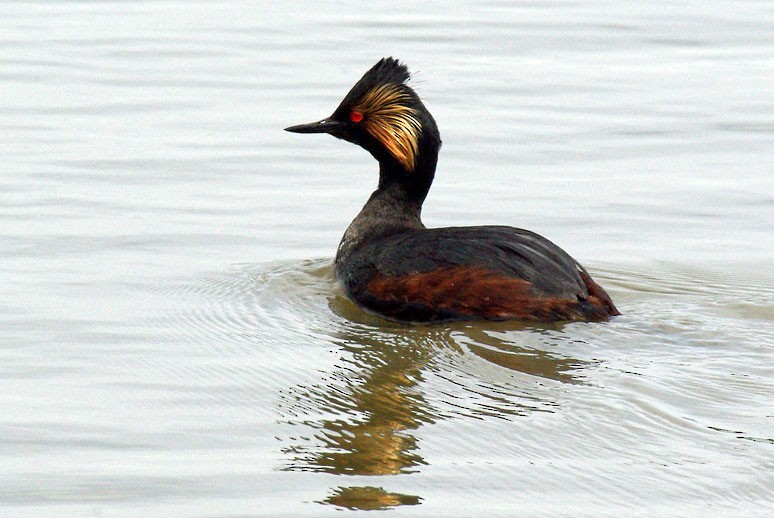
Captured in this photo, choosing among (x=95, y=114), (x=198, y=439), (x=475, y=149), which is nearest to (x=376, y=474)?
(x=198, y=439)

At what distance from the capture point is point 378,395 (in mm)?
6281

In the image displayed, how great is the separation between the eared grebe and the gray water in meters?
0.16

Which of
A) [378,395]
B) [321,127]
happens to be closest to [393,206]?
[321,127]

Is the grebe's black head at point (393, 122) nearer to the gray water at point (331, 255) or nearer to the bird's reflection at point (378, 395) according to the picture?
the gray water at point (331, 255)

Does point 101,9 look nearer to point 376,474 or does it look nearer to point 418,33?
point 418,33

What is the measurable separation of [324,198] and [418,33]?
4.98 meters

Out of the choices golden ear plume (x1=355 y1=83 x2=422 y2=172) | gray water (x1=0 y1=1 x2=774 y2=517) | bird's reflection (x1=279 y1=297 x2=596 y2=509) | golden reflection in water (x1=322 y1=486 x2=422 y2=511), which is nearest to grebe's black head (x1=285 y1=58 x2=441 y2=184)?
golden ear plume (x1=355 y1=83 x2=422 y2=172)

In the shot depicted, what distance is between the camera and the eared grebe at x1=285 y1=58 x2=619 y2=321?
739cm

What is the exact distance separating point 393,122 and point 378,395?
2.51 metres

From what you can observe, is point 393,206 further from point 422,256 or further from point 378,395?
point 378,395

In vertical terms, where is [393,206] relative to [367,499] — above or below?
above

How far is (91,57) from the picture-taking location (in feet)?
44.5

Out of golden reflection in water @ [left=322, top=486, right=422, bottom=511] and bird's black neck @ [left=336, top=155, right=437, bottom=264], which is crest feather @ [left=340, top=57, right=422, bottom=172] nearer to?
bird's black neck @ [left=336, top=155, right=437, bottom=264]

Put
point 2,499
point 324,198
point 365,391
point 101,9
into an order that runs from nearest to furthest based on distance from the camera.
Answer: point 2,499, point 365,391, point 324,198, point 101,9
